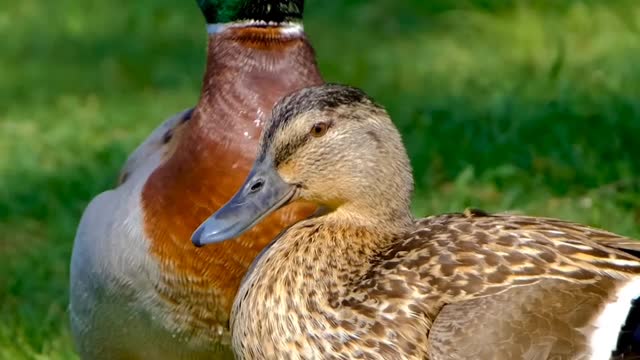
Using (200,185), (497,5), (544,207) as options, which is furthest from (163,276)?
(497,5)

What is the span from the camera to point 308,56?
4.79 meters

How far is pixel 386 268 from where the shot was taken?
12.8ft

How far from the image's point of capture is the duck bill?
3963 mm

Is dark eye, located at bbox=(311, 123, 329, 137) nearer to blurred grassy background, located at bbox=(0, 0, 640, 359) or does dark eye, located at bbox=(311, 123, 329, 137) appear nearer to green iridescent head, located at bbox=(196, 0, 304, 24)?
green iridescent head, located at bbox=(196, 0, 304, 24)

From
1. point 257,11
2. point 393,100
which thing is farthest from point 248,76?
point 393,100

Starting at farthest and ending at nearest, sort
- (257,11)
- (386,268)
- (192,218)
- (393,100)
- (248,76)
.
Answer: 1. (393,100)
2. (257,11)
3. (248,76)
4. (192,218)
5. (386,268)

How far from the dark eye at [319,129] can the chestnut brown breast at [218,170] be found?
531 millimetres

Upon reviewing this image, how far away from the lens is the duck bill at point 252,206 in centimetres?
396

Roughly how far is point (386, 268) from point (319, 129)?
366 mm

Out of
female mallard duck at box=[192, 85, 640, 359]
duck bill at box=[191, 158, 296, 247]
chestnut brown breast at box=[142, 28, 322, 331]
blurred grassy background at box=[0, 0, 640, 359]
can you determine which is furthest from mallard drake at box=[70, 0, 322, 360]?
blurred grassy background at box=[0, 0, 640, 359]

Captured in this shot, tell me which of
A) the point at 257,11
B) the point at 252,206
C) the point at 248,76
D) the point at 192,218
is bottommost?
the point at 192,218

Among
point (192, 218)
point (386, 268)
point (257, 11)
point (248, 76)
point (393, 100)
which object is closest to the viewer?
point (386, 268)

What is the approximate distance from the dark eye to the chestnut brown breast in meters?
0.53

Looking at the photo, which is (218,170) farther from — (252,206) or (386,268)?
(386,268)
